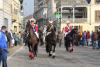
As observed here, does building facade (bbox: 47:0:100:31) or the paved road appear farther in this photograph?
building facade (bbox: 47:0:100:31)

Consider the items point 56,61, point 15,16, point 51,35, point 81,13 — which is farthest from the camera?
point 15,16

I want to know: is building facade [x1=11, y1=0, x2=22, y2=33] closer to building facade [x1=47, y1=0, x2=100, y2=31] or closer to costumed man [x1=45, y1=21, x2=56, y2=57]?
building facade [x1=47, y1=0, x2=100, y2=31]

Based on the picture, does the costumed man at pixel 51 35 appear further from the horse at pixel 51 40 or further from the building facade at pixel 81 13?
the building facade at pixel 81 13

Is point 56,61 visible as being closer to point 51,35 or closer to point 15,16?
point 51,35

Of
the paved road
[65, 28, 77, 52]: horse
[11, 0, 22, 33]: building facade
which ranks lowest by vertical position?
the paved road

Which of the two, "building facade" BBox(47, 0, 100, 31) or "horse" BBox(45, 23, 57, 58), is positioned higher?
"building facade" BBox(47, 0, 100, 31)

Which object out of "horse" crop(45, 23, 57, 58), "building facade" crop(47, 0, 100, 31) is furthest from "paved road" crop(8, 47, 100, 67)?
"building facade" crop(47, 0, 100, 31)

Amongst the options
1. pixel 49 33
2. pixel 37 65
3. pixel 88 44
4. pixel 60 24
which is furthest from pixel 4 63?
pixel 60 24

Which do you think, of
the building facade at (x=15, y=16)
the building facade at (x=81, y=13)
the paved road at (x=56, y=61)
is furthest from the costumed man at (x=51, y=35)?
the building facade at (x=15, y=16)

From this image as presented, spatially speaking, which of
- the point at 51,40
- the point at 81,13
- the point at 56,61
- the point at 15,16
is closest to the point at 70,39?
the point at 51,40

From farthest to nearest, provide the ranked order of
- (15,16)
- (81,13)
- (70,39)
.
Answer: (15,16) → (81,13) → (70,39)

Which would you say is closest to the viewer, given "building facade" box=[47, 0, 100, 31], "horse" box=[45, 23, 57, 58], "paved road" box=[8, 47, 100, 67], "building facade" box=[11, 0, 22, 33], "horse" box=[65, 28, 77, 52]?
"paved road" box=[8, 47, 100, 67]

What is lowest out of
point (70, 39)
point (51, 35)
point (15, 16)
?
point (70, 39)

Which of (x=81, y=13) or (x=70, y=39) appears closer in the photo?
(x=70, y=39)
